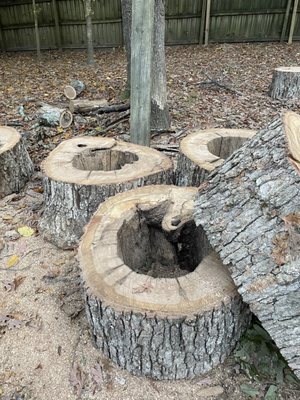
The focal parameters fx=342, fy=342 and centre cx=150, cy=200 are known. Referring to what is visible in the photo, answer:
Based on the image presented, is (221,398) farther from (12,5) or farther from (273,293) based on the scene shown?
(12,5)

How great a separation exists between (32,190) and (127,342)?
7.85ft

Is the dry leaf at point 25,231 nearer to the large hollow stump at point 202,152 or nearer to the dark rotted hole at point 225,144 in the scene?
the large hollow stump at point 202,152

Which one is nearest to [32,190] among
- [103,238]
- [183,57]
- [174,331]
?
[103,238]

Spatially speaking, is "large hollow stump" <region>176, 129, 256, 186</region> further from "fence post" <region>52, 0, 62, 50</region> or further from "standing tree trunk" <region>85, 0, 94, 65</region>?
"fence post" <region>52, 0, 62, 50</region>

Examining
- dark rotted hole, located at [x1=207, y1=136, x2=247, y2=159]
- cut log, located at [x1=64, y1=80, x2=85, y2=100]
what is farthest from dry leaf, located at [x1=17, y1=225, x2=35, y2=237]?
cut log, located at [x1=64, y1=80, x2=85, y2=100]

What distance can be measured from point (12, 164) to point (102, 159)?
994 millimetres

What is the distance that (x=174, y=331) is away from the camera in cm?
168

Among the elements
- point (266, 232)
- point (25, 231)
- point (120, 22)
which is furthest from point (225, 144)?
point (120, 22)

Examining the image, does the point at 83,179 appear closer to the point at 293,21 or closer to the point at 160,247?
the point at 160,247

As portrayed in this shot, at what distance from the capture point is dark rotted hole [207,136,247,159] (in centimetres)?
335

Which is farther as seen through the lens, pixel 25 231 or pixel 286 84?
pixel 286 84

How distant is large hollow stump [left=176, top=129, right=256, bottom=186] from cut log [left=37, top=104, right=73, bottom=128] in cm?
257

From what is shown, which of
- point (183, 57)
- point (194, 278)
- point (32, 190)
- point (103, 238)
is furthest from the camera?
point (183, 57)

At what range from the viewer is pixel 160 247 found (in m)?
2.52
